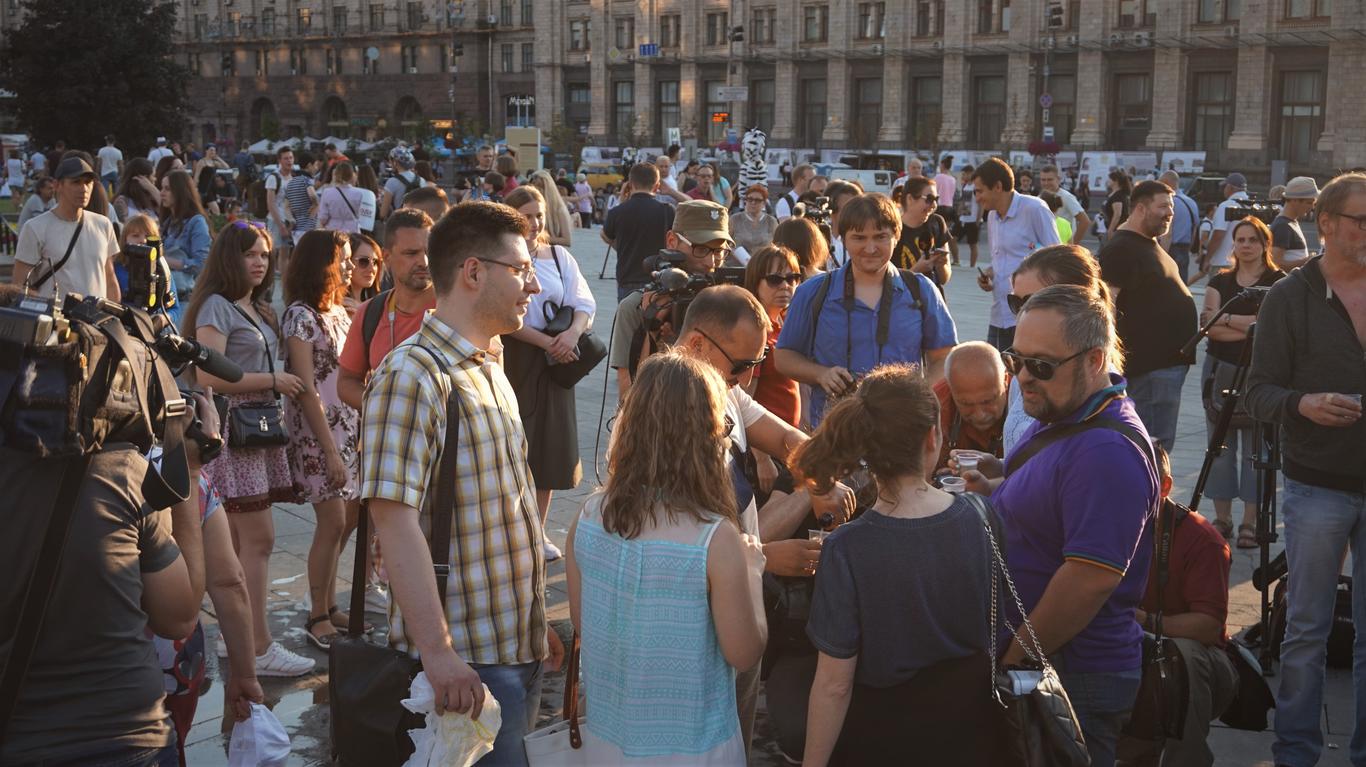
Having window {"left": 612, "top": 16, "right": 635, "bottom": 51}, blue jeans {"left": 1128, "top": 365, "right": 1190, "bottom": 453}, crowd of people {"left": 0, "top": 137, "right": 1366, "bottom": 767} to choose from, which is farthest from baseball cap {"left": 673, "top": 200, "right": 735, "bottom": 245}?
window {"left": 612, "top": 16, "right": 635, "bottom": 51}

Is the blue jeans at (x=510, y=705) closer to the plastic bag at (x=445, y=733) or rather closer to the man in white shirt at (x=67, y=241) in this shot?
the plastic bag at (x=445, y=733)

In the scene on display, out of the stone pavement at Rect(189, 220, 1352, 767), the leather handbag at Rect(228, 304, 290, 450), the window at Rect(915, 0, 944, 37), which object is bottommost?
the stone pavement at Rect(189, 220, 1352, 767)

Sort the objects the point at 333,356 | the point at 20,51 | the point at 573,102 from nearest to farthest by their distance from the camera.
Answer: the point at 333,356
the point at 20,51
the point at 573,102

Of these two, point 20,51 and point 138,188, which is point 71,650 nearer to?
point 138,188

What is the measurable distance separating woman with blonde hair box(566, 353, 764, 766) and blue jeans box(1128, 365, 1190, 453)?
4753mm

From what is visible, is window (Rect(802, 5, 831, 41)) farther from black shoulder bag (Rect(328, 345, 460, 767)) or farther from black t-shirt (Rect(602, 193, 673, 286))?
black shoulder bag (Rect(328, 345, 460, 767))

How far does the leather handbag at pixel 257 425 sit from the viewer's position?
5211mm

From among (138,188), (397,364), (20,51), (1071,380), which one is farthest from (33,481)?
(20,51)

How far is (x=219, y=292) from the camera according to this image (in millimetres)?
5332

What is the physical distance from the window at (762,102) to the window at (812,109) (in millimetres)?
2101

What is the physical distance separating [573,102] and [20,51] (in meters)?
39.3

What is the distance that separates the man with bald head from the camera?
459 cm

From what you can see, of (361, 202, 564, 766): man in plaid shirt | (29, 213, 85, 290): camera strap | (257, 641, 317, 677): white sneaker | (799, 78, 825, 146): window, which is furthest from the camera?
(799, 78, 825, 146): window

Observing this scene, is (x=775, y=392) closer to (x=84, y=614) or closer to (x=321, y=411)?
(x=321, y=411)
